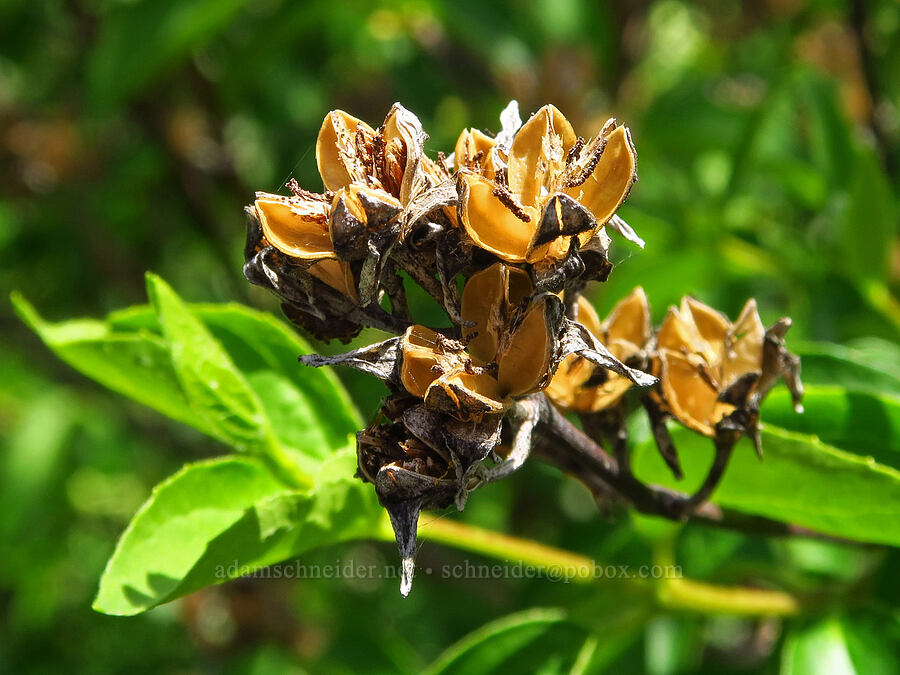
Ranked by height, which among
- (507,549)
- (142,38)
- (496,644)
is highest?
(142,38)

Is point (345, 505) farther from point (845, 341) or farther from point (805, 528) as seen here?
point (845, 341)

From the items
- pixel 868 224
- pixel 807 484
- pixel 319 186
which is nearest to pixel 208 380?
pixel 807 484

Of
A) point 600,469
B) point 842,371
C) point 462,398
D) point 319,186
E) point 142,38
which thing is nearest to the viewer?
point 462,398

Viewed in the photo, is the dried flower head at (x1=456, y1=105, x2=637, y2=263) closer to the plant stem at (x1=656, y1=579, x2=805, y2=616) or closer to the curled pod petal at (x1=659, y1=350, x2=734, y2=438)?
the curled pod petal at (x1=659, y1=350, x2=734, y2=438)

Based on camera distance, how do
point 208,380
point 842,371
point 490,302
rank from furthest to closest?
point 842,371, point 208,380, point 490,302

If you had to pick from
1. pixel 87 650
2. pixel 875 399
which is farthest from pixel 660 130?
pixel 87 650

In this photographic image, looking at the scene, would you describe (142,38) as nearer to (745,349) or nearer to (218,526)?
(218,526)
